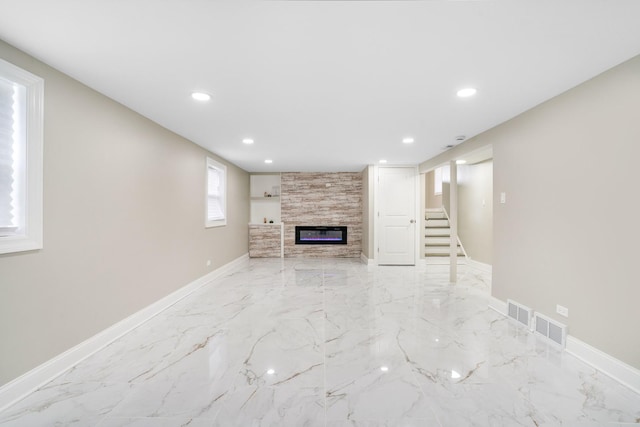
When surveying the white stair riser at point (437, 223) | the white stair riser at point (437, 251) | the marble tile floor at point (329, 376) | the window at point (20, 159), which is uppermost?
the window at point (20, 159)

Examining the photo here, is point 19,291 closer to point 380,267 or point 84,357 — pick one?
point 84,357

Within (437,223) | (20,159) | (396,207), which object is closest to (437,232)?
(437,223)

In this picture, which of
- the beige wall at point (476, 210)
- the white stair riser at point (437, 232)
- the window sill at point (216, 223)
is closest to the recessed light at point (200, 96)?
the window sill at point (216, 223)

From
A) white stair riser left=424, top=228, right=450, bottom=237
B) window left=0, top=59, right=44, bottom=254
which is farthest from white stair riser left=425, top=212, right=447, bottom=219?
window left=0, top=59, right=44, bottom=254

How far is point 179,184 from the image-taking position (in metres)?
3.79

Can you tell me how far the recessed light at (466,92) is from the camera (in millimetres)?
2344

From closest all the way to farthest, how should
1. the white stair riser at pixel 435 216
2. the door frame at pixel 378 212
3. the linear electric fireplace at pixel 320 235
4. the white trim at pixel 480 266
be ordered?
the white trim at pixel 480 266 < the door frame at pixel 378 212 < the white stair riser at pixel 435 216 < the linear electric fireplace at pixel 320 235

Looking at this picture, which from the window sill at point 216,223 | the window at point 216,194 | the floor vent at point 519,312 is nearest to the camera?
the floor vent at point 519,312

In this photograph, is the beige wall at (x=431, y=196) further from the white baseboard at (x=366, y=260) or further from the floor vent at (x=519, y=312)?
the floor vent at (x=519, y=312)

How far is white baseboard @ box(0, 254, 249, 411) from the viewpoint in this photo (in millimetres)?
1702

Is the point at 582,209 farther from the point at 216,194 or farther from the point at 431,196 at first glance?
the point at 431,196

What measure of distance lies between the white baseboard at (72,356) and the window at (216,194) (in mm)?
1690

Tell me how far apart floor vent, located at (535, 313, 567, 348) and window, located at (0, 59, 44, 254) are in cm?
420

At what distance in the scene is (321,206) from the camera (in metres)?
7.19
